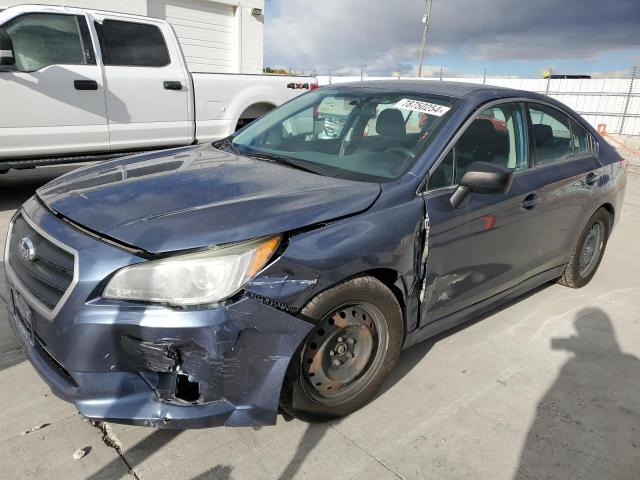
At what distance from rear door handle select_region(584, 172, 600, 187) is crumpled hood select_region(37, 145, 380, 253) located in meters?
2.23

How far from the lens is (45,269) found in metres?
2.33

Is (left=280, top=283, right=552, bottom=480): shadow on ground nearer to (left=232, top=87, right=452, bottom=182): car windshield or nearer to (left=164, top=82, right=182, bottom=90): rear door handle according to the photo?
(left=232, top=87, right=452, bottom=182): car windshield

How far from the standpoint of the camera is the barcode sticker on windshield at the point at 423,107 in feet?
10.6

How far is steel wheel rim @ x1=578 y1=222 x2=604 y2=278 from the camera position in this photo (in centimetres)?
455

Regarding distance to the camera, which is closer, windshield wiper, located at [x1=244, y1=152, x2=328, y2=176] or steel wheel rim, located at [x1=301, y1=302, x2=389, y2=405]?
steel wheel rim, located at [x1=301, y1=302, x2=389, y2=405]

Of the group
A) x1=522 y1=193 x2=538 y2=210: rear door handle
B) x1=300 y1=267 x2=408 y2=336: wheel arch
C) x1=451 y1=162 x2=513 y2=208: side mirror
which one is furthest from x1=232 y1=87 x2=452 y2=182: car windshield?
x1=522 y1=193 x2=538 y2=210: rear door handle

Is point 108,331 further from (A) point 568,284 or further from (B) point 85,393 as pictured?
(A) point 568,284

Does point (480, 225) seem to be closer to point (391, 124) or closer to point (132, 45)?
point (391, 124)

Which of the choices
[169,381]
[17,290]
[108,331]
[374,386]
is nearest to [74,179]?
[17,290]

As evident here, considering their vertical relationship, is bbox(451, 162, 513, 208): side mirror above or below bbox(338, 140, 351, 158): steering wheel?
below

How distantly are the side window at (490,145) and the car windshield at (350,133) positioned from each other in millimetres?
179

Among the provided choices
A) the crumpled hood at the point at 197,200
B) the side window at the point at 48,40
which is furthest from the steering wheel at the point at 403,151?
the side window at the point at 48,40

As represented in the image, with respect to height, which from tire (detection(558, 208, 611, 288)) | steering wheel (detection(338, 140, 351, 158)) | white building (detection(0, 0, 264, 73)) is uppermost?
white building (detection(0, 0, 264, 73))

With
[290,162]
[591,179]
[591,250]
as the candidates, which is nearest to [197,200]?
[290,162]
